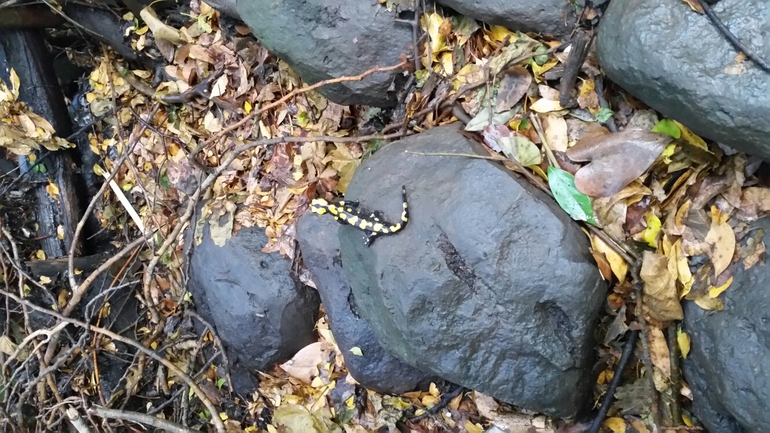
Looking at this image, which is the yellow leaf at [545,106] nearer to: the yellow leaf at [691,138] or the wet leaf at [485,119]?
the wet leaf at [485,119]

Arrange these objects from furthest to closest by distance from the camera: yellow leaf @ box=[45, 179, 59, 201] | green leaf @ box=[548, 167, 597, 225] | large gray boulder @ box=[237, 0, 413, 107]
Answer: yellow leaf @ box=[45, 179, 59, 201] → large gray boulder @ box=[237, 0, 413, 107] → green leaf @ box=[548, 167, 597, 225]

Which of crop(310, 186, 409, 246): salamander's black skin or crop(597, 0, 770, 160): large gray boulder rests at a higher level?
crop(597, 0, 770, 160): large gray boulder

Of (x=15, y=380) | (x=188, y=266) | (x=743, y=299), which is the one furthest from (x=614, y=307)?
(x=15, y=380)

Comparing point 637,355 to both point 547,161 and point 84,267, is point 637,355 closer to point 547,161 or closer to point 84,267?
point 547,161

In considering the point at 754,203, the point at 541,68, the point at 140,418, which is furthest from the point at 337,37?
the point at 140,418

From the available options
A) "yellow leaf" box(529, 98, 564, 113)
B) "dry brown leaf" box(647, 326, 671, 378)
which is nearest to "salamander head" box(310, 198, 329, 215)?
"yellow leaf" box(529, 98, 564, 113)

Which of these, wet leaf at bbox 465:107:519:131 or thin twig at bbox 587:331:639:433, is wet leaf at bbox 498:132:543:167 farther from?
thin twig at bbox 587:331:639:433


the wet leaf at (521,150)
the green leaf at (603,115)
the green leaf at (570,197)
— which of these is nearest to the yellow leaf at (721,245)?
the green leaf at (570,197)
